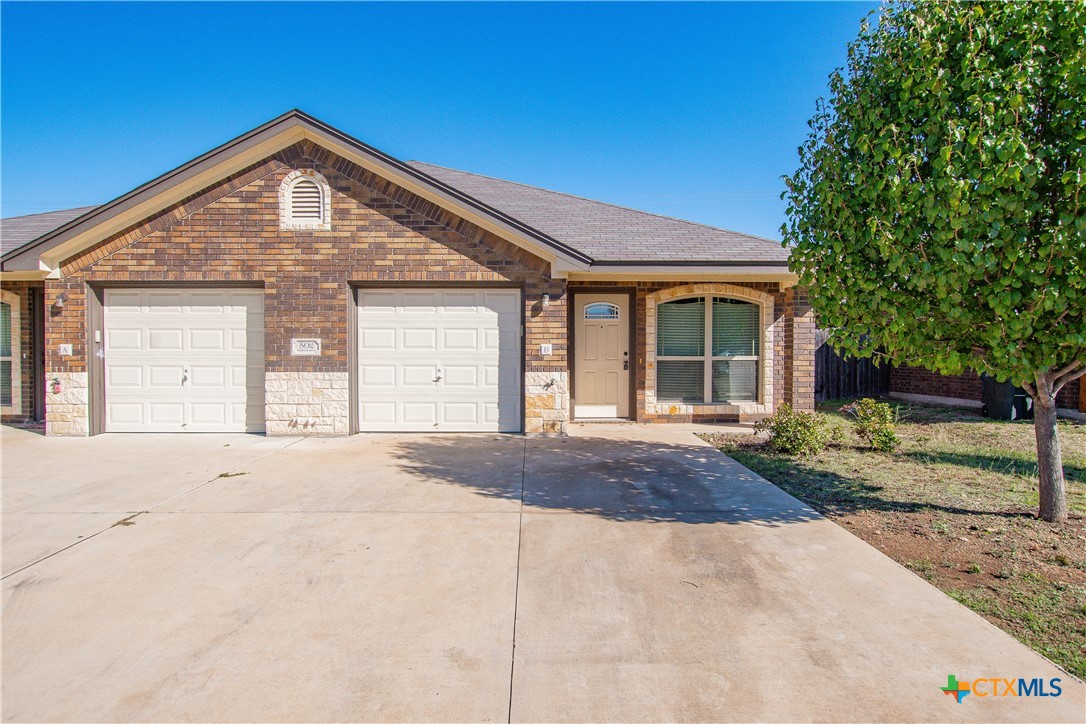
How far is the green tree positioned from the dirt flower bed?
2.41 ft

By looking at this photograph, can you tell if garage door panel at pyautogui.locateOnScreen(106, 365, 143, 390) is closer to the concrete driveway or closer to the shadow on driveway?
the concrete driveway

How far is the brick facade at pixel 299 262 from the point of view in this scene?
8.85 metres

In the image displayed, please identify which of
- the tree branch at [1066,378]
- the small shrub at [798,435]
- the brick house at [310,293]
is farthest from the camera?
the brick house at [310,293]

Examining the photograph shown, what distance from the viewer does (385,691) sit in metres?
2.57

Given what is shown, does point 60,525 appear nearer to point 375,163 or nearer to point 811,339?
point 375,163

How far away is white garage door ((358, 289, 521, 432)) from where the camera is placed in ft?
30.1

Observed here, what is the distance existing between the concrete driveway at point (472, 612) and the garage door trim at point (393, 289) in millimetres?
3287

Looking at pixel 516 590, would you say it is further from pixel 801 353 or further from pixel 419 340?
pixel 801 353

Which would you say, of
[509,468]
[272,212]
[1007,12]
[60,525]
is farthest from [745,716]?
[272,212]

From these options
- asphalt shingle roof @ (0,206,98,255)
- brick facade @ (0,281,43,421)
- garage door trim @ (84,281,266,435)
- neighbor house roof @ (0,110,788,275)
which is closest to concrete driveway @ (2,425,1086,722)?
garage door trim @ (84,281,266,435)

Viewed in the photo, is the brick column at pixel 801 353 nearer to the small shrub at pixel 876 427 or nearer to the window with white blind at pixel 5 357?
the small shrub at pixel 876 427

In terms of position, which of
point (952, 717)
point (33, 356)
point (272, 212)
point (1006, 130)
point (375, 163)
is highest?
point (375, 163)

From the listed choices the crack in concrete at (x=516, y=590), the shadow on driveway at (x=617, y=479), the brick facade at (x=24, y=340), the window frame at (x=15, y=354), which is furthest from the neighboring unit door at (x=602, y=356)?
the window frame at (x=15, y=354)

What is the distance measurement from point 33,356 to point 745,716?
12729mm
